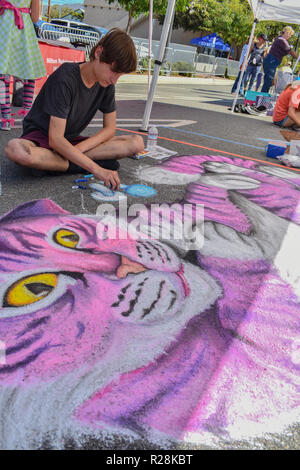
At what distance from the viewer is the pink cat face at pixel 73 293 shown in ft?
4.10

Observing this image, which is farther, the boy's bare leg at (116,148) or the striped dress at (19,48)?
the striped dress at (19,48)

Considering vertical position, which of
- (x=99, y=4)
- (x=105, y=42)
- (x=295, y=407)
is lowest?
(x=295, y=407)

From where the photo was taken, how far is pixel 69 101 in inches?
94.7

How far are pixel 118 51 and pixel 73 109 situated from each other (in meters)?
0.53

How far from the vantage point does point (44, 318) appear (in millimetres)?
1379

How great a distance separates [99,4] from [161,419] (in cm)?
3621

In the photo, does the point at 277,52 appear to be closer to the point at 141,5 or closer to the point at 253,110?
the point at 253,110

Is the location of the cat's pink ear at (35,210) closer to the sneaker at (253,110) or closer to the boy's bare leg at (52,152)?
the boy's bare leg at (52,152)

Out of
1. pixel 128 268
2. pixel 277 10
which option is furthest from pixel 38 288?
pixel 277 10

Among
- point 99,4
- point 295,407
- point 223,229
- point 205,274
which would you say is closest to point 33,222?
point 205,274

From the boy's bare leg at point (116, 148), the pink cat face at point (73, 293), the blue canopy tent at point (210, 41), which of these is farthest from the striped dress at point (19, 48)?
the blue canopy tent at point (210, 41)

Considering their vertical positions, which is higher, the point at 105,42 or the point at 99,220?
the point at 105,42

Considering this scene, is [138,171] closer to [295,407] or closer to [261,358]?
[261,358]

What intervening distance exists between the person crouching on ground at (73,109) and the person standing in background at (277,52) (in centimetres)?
729
